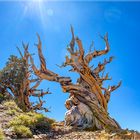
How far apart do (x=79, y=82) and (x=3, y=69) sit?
836 cm

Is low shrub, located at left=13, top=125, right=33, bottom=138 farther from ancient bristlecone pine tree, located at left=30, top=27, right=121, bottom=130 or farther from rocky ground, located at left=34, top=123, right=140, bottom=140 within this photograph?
ancient bristlecone pine tree, located at left=30, top=27, right=121, bottom=130

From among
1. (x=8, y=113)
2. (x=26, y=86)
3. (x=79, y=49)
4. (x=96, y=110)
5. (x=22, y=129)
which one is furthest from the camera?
(x=26, y=86)

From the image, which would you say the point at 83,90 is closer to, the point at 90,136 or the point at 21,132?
the point at 90,136

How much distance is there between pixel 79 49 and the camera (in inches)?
494

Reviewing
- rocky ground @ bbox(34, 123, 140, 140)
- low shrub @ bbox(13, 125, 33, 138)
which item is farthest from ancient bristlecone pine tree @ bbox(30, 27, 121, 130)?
low shrub @ bbox(13, 125, 33, 138)

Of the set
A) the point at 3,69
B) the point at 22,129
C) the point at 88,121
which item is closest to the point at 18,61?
the point at 3,69

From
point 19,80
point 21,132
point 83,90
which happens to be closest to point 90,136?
point 21,132

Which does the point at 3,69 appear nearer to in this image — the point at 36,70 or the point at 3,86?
the point at 3,86

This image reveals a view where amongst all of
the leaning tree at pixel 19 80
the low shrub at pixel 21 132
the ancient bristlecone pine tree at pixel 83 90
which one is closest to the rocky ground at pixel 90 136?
the low shrub at pixel 21 132

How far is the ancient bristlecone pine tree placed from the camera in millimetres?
11312

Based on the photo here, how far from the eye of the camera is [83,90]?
12156mm

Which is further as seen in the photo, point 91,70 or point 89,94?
point 91,70

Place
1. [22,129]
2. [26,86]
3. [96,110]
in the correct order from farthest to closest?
[26,86], [96,110], [22,129]

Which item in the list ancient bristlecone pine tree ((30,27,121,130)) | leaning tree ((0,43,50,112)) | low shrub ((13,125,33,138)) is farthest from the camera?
leaning tree ((0,43,50,112))
